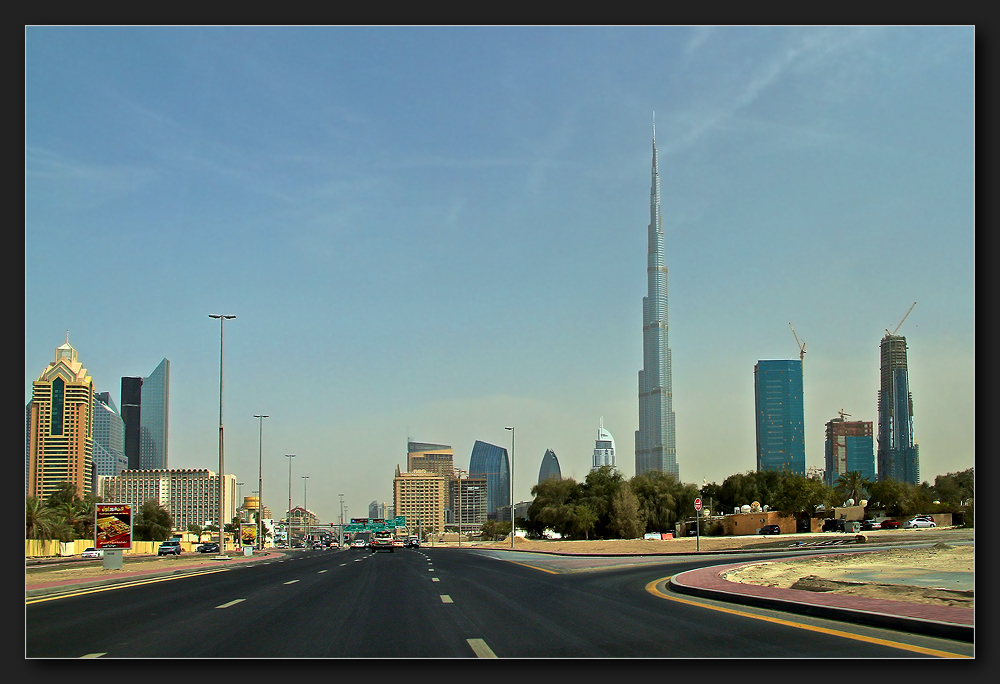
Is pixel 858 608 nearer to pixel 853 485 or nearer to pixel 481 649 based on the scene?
pixel 481 649

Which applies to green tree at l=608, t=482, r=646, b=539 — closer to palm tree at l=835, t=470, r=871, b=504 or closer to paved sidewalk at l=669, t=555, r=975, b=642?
palm tree at l=835, t=470, r=871, b=504

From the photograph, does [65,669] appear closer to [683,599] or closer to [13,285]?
[13,285]

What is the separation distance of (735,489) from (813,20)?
133044 millimetres

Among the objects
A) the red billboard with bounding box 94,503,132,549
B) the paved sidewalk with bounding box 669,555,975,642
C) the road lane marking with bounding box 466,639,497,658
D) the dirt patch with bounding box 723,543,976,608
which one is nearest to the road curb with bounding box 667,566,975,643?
the paved sidewalk with bounding box 669,555,975,642

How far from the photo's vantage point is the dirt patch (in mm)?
17469

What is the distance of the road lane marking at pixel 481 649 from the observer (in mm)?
11727

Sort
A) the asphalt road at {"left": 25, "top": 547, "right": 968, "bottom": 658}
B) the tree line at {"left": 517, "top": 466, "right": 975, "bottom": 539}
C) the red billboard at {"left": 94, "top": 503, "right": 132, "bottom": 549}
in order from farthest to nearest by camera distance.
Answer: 1. the tree line at {"left": 517, "top": 466, "right": 975, "bottom": 539}
2. the red billboard at {"left": 94, "top": 503, "right": 132, "bottom": 549}
3. the asphalt road at {"left": 25, "top": 547, "right": 968, "bottom": 658}

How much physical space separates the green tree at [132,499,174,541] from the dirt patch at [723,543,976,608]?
112 meters

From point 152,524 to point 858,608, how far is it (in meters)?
128

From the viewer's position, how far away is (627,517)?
11200cm

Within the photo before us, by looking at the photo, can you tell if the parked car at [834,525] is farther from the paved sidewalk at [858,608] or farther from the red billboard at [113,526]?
the paved sidewalk at [858,608]

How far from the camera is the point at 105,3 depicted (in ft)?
41.2

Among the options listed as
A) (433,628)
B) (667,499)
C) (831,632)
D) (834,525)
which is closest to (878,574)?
(831,632)

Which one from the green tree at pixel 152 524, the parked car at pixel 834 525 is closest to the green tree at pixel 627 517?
the parked car at pixel 834 525
